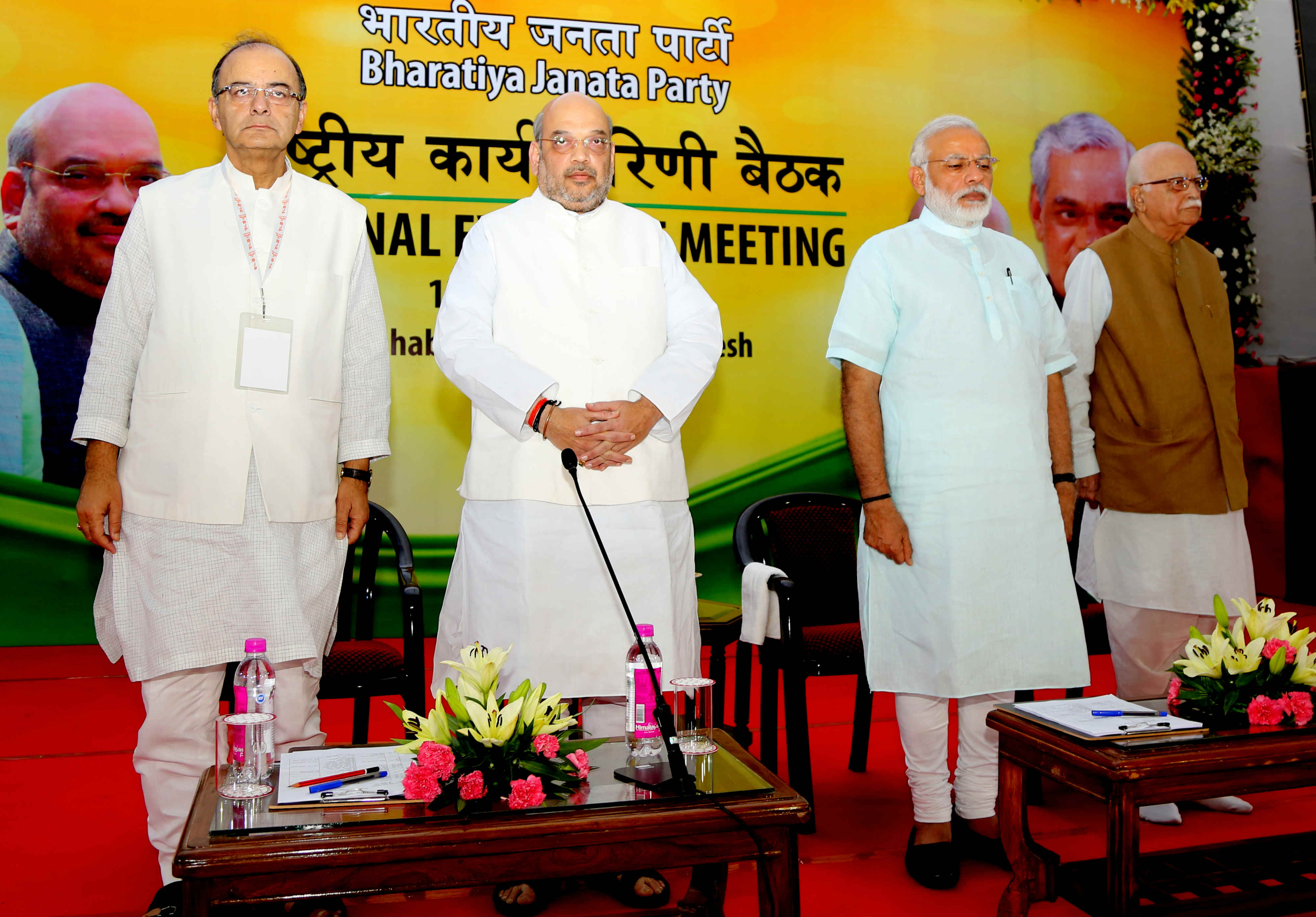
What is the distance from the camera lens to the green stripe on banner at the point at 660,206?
5.60 metres

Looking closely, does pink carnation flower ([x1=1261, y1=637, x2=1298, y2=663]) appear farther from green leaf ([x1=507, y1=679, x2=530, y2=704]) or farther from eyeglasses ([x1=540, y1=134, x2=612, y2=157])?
eyeglasses ([x1=540, y1=134, x2=612, y2=157])

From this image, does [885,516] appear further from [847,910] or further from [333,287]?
[333,287]

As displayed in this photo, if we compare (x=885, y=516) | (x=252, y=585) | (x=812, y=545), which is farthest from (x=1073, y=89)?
(x=252, y=585)

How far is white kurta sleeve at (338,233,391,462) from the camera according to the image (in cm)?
253

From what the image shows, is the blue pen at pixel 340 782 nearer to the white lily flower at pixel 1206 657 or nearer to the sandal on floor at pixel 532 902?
the sandal on floor at pixel 532 902

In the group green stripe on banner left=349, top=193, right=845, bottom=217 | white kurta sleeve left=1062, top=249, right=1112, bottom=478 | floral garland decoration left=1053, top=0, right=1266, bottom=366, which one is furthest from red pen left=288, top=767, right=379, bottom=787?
floral garland decoration left=1053, top=0, right=1266, bottom=366

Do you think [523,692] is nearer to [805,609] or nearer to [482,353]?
[482,353]

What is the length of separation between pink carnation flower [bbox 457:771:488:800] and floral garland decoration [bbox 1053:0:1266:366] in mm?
6266

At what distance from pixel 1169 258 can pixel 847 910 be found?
2112 millimetres

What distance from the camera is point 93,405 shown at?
2.31 metres

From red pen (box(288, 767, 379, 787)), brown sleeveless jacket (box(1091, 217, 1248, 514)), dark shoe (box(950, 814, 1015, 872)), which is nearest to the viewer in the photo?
red pen (box(288, 767, 379, 787))

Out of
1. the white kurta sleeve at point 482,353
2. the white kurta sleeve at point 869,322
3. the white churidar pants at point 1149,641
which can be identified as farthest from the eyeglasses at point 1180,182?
the white kurta sleeve at point 482,353

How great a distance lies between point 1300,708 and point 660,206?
174 inches

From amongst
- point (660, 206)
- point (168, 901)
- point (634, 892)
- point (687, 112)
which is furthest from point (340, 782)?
point (687, 112)
